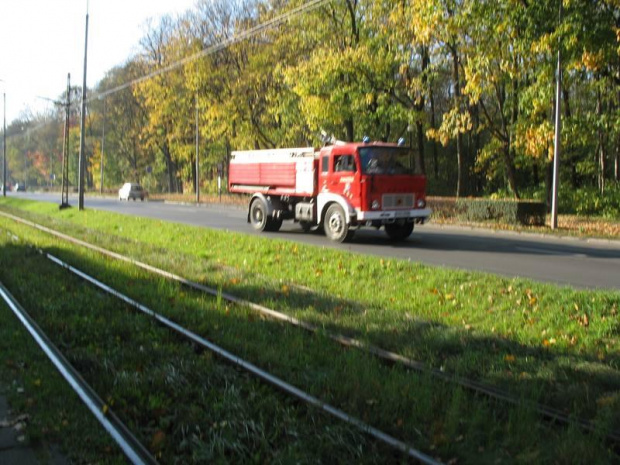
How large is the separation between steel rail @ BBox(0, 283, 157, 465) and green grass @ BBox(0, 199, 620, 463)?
0.56 ft

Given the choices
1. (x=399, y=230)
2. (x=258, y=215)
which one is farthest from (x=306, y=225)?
(x=399, y=230)

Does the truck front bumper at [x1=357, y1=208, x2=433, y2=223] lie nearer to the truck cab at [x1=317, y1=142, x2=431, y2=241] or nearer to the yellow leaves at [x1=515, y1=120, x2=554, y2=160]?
the truck cab at [x1=317, y1=142, x2=431, y2=241]

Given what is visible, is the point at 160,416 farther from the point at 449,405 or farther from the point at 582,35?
the point at 582,35

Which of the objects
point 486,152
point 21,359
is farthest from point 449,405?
point 486,152

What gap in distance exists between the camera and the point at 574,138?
22.9 metres

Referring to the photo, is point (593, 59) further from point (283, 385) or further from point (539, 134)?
point (283, 385)

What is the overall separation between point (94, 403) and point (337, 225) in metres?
12.1

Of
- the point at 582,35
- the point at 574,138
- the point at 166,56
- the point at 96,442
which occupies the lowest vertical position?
the point at 96,442

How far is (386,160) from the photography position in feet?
51.5

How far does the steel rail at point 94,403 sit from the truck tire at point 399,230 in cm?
1143

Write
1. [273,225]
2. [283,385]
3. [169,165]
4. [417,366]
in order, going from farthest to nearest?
[169,165] < [273,225] < [417,366] < [283,385]

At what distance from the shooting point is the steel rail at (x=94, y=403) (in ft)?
12.7

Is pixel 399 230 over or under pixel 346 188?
under

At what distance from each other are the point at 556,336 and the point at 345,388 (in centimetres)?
312
